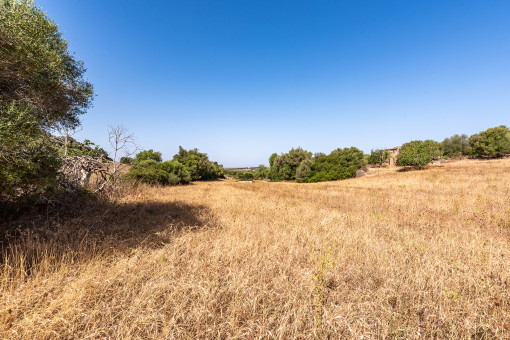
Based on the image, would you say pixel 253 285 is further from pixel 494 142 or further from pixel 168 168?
pixel 494 142

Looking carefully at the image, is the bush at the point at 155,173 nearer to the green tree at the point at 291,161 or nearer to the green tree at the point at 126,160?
the green tree at the point at 126,160

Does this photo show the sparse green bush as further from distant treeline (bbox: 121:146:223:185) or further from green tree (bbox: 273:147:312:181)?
green tree (bbox: 273:147:312:181)

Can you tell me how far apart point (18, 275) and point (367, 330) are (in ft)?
20.3

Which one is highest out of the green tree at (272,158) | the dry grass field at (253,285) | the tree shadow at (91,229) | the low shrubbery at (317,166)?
the green tree at (272,158)

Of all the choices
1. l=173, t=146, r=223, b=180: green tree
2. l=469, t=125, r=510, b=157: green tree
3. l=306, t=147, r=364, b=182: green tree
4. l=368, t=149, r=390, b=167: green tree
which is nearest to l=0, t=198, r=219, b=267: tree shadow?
l=173, t=146, r=223, b=180: green tree

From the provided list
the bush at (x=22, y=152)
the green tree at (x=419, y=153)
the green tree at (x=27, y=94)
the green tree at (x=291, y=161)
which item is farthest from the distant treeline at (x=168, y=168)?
the green tree at (x=419, y=153)

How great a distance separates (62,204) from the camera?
6.84m

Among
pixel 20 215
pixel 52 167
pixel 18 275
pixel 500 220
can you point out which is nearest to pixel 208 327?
pixel 18 275

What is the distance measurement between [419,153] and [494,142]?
2269cm

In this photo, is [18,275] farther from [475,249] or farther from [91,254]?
[475,249]

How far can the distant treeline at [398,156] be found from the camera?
3522cm

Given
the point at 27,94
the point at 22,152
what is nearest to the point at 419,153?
the point at 22,152

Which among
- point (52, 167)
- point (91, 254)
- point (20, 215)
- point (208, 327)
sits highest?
point (52, 167)

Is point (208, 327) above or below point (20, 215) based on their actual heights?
below
